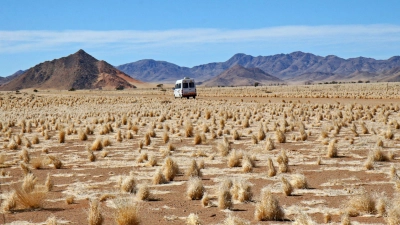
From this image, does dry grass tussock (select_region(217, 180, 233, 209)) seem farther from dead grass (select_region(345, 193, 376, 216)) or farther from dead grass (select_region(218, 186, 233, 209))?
dead grass (select_region(345, 193, 376, 216))

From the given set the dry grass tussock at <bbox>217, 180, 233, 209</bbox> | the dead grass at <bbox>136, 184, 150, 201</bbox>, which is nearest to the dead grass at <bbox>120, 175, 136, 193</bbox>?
the dead grass at <bbox>136, 184, 150, 201</bbox>

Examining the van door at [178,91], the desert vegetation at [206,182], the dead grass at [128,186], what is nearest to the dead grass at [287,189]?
the desert vegetation at [206,182]

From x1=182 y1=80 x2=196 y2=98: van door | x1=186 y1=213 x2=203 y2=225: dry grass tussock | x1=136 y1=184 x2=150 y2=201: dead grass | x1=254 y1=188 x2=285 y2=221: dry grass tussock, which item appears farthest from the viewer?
x1=182 y1=80 x2=196 y2=98: van door

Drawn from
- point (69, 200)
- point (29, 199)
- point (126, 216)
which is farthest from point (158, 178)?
point (126, 216)

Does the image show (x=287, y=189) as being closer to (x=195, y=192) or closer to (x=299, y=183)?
(x=299, y=183)

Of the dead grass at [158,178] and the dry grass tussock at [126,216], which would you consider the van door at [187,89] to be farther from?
the dry grass tussock at [126,216]

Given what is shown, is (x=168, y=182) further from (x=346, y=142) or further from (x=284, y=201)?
(x=346, y=142)

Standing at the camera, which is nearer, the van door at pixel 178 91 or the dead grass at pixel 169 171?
the dead grass at pixel 169 171

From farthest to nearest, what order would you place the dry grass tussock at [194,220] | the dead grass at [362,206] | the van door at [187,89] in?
the van door at [187,89] → the dead grass at [362,206] → the dry grass tussock at [194,220]

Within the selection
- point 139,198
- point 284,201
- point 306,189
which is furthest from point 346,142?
point 139,198

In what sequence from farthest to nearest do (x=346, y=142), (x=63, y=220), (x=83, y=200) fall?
(x=346, y=142), (x=83, y=200), (x=63, y=220)

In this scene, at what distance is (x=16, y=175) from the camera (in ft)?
48.9

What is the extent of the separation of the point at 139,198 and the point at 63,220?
77.4 inches

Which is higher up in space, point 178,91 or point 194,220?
point 178,91
